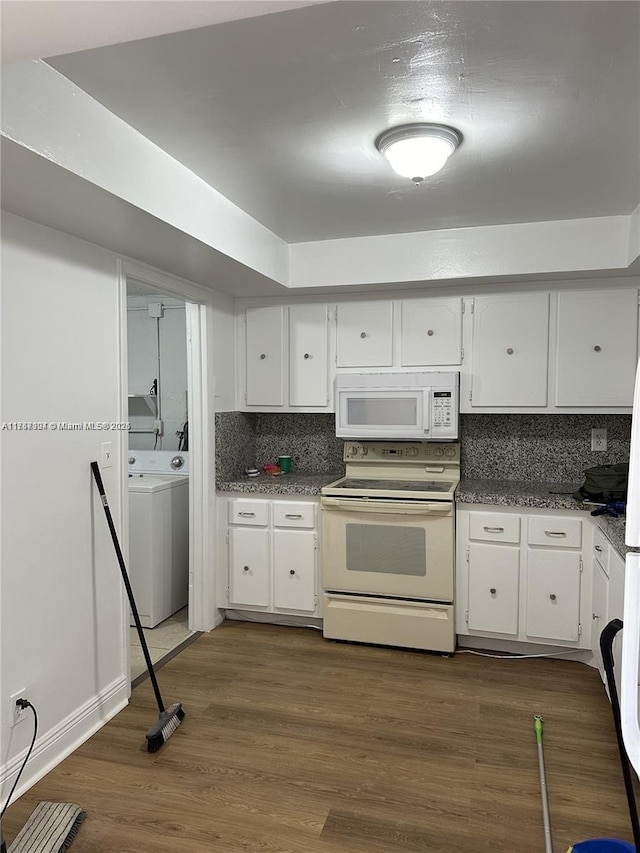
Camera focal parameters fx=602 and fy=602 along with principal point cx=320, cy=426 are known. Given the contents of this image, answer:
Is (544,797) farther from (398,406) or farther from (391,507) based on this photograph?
(398,406)

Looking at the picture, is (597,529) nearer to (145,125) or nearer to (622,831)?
(622,831)

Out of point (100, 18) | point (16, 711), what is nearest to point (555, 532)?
point (16, 711)

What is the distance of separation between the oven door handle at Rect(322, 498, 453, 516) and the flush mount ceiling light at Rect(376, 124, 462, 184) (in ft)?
5.64

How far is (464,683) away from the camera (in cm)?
300

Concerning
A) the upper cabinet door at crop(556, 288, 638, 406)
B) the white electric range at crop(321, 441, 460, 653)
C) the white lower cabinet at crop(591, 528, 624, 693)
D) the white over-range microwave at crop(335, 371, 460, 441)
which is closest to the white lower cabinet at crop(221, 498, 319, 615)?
the white electric range at crop(321, 441, 460, 653)

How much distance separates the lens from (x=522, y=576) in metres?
3.25

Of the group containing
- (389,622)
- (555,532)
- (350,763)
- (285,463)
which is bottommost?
(350,763)

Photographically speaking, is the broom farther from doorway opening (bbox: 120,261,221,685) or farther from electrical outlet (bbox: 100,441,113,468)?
doorway opening (bbox: 120,261,221,685)

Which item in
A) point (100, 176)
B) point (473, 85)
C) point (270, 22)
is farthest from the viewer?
point (100, 176)

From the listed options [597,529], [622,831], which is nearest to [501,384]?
[597,529]

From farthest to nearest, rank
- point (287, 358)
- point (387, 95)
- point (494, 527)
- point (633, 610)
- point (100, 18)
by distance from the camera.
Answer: point (287, 358)
point (494, 527)
point (387, 95)
point (100, 18)
point (633, 610)

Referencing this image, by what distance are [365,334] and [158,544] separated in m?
1.82

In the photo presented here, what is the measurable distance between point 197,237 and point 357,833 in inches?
90.7

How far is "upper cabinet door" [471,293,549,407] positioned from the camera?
345 cm
